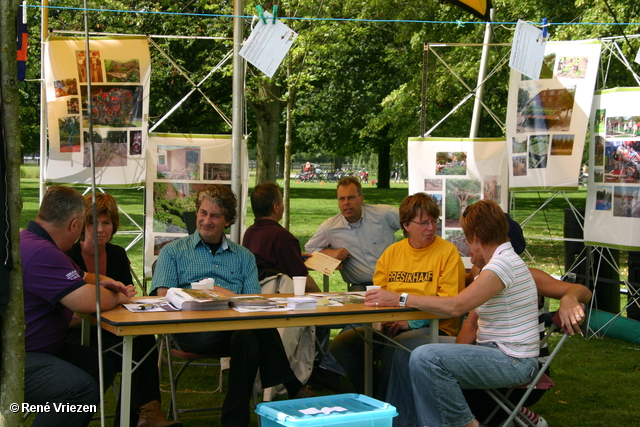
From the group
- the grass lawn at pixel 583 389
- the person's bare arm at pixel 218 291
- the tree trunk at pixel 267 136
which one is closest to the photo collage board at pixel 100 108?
the grass lawn at pixel 583 389

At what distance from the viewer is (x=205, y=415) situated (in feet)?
13.8


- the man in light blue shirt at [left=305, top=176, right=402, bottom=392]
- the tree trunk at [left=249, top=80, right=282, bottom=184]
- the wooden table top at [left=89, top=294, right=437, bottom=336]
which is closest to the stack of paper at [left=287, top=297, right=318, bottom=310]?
the wooden table top at [left=89, top=294, right=437, bottom=336]

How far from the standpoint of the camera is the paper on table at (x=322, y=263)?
15.1ft

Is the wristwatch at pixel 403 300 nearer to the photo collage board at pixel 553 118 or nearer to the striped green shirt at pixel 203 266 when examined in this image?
the striped green shirt at pixel 203 266

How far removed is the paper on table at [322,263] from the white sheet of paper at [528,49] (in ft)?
7.03

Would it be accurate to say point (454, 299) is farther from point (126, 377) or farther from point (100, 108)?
point (100, 108)

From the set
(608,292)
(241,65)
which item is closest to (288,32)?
(241,65)

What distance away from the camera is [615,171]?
573 centimetres

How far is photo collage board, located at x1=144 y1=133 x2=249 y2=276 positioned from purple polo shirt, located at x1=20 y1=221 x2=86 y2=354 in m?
2.68

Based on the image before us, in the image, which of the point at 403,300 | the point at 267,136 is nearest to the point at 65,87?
the point at 403,300

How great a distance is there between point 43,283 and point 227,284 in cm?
118

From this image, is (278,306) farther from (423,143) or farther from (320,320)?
(423,143)

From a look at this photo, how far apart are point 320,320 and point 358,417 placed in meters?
0.55

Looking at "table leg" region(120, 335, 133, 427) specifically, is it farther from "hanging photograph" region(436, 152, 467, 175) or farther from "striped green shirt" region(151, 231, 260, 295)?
"hanging photograph" region(436, 152, 467, 175)
